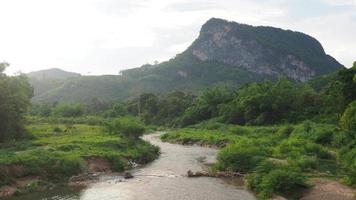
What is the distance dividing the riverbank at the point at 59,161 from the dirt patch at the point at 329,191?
21226 millimetres

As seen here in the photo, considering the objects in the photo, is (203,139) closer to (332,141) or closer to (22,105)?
(332,141)

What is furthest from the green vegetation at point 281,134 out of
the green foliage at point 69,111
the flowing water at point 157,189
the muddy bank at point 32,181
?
the green foliage at point 69,111

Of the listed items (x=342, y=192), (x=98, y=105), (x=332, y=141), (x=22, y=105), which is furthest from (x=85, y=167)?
(x=98, y=105)

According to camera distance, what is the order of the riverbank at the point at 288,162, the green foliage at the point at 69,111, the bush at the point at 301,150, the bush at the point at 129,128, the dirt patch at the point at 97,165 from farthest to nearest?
the green foliage at the point at 69,111
the bush at the point at 129,128
the bush at the point at 301,150
the dirt patch at the point at 97,165
the riverbank at the point at 288,162

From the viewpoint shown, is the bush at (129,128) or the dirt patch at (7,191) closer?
the dirt patch at (7,191)

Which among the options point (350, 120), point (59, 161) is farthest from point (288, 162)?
point (59, 161)

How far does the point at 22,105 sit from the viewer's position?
197 feet

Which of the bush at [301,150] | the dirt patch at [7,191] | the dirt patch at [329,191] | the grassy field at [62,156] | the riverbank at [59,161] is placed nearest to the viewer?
the dirt patch at [329,191]

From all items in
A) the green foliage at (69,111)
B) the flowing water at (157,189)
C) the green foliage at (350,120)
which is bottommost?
the flowing water at (157,189)

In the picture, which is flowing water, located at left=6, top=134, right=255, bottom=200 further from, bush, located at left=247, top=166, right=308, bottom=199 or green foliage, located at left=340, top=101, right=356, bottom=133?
green foliage, located at left=340, top=101, right=356, bottom=133

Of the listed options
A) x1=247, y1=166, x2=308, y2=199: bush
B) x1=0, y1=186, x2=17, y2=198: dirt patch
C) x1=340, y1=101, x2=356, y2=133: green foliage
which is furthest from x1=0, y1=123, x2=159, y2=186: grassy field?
x1=340, y1=101, x2=356, y2=133: green foliage

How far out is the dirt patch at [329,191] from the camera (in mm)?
30969

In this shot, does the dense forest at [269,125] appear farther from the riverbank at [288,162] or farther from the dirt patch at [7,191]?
the dirt patch at [7,191]

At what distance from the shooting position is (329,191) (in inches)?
1278
